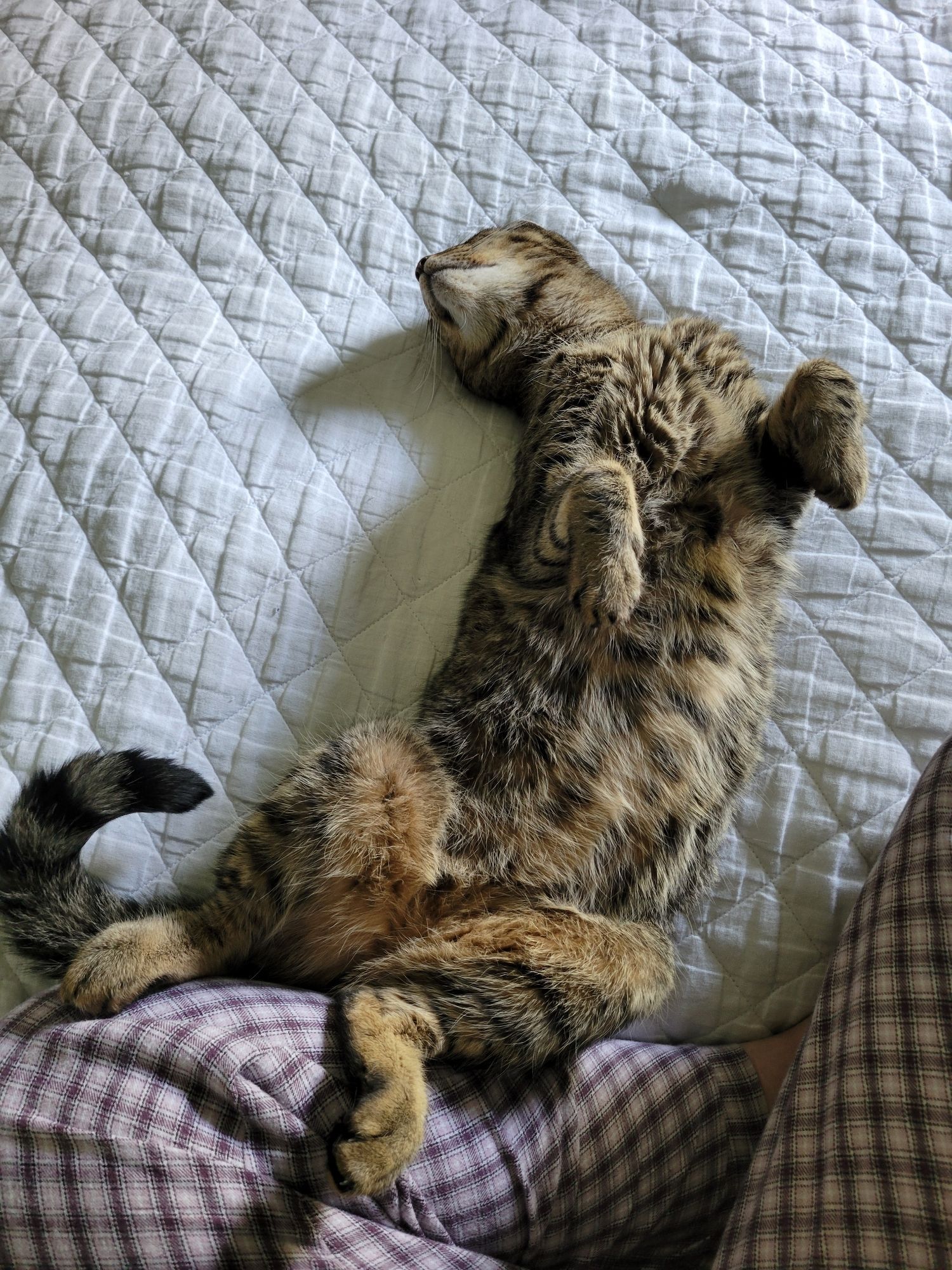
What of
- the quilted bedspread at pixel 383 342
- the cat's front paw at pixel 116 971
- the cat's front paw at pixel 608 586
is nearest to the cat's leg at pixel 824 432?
the quilted bedspread at pixel 383 342

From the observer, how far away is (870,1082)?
2.67 feet

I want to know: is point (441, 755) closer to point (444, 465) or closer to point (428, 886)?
point (428, 886)

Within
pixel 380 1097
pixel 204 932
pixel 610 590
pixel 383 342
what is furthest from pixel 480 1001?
pixel 383 342

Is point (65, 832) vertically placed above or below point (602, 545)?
below

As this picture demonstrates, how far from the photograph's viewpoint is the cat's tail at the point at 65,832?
3.48ft

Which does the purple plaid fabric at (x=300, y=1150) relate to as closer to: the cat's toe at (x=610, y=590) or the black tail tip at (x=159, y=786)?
the black tail tip at (x=159, y=786)

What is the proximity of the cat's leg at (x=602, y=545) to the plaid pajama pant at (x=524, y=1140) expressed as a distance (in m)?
0.41

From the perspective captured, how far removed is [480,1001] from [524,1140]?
0.57 feet

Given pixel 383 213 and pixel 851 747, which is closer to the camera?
pixel 851 747

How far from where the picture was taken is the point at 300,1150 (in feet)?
2.94

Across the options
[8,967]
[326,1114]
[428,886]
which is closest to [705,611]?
[428,886]

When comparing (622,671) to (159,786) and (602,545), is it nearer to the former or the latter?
(602,545)

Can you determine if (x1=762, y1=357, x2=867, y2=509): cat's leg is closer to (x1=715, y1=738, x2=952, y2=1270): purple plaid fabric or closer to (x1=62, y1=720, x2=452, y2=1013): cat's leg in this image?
(x1=715, y1=738, x2=952, y2=1270): purple plaid fabric

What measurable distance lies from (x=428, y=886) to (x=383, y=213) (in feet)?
3.46
